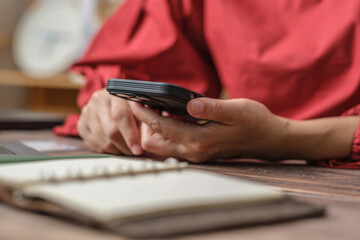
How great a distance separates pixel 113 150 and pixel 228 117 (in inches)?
9.1

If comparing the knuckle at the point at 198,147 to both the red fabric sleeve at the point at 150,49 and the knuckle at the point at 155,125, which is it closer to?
the knuckle at the point at 155,125

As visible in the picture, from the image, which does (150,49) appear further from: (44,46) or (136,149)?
(44,46)

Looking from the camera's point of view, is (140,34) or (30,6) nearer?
(140,34)

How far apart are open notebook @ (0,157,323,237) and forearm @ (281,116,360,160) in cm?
37

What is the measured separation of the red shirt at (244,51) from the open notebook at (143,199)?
1.81 ft

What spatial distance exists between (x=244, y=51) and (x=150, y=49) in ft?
0.68

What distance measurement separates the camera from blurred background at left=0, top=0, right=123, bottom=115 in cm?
266

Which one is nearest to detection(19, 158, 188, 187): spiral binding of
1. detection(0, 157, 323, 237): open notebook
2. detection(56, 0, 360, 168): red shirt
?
detection(0, 157, 323, 237): open notebook

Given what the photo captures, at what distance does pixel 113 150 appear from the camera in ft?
2.45

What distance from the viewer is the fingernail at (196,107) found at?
0.57 m

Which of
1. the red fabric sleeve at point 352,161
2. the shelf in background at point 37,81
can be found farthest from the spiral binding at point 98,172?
the shelf in background at point 37,81

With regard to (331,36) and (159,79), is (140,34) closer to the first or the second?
(159,79)

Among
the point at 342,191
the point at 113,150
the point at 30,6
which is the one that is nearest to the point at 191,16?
the point at 113,150

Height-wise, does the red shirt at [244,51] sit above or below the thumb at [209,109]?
above
